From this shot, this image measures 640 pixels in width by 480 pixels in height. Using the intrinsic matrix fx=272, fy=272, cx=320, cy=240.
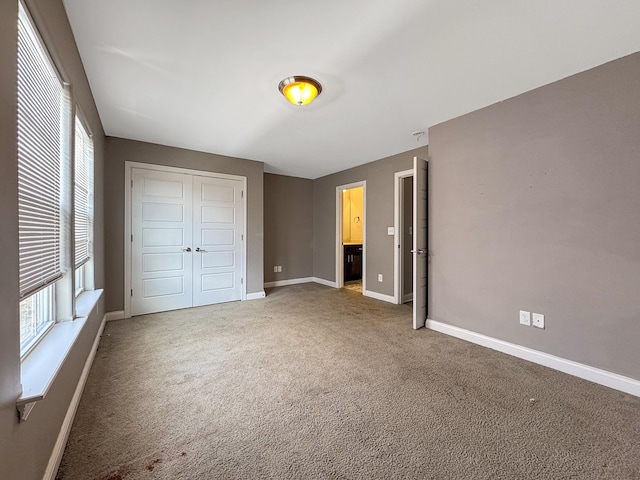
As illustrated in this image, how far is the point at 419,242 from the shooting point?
320 cm

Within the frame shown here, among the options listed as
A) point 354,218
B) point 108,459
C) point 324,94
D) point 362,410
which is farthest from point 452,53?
point 354,218

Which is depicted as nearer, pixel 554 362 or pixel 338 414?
pixel 338 414

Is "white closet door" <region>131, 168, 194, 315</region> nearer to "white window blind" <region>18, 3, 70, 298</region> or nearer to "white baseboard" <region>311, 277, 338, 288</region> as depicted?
"white window blind" <region>18, 3, 70, 298</region>

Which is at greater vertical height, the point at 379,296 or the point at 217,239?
the point at 217,239

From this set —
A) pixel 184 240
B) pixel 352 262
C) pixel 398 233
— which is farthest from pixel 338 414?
pixel 352 262

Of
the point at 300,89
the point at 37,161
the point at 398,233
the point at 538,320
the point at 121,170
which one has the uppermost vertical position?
the point at 300,89

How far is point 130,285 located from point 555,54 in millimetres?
4996

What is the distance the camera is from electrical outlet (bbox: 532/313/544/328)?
2385mm

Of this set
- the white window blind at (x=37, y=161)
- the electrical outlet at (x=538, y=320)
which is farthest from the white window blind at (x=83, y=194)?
the electrical outlet at (x=538, y=320)

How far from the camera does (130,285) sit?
369 cm

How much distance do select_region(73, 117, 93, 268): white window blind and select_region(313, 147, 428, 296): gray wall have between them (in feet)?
12.7

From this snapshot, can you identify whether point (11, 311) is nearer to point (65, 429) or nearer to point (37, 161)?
point (37, 161)

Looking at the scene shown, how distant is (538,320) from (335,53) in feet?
9.11

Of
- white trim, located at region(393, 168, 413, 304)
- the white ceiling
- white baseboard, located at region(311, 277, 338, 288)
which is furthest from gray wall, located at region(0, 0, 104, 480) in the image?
white baseboard, located at region(311, 277, 338, 288)
